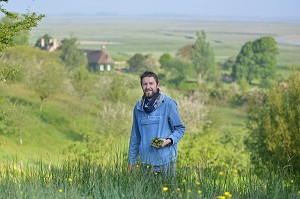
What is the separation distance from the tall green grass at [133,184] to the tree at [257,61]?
14775 cm

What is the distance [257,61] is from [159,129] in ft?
498

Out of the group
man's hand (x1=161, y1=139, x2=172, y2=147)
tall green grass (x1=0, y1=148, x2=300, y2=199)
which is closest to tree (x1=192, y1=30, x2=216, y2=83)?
tall green grass (x1=0, y1=148, x2=300, y2=199)

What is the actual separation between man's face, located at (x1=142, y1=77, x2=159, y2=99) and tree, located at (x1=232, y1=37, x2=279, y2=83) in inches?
5826

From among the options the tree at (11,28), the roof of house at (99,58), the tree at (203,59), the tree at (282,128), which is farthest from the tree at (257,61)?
the tree at (11,28)

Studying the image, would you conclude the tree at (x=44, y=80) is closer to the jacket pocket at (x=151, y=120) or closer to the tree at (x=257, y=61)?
the jacket pocket at (x=151, y=120)

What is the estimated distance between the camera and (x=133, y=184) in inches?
289

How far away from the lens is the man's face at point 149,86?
25.3ft

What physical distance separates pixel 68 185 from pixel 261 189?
2.41 meters

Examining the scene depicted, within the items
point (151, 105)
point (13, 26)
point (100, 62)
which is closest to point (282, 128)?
Answer: point (13, 26)

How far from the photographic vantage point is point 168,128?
313 inches

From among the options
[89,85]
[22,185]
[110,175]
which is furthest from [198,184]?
[89,85]

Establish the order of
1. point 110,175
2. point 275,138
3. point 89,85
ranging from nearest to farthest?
point 110,175
point 275,138
point 89,85

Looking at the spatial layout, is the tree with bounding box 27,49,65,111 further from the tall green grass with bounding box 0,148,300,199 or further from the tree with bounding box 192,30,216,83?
the tree with bounding box 192,30,216,83

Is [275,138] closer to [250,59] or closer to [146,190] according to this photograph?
[146,190]
